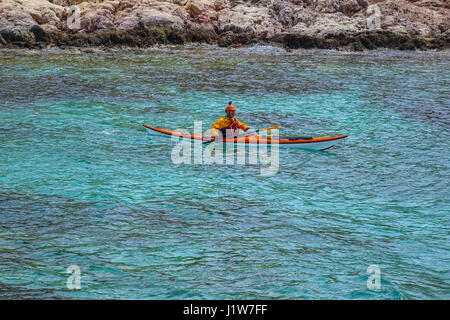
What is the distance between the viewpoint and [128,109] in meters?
21.8

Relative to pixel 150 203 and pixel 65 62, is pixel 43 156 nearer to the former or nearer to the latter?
pixel 150 203

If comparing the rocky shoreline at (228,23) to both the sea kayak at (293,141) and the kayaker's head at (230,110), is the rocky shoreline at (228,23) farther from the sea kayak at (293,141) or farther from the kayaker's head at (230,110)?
the sea kayak at (293,141)

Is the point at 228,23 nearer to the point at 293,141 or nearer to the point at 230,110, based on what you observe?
the point at 230,110

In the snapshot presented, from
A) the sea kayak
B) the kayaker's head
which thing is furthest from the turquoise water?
the kayaker's head

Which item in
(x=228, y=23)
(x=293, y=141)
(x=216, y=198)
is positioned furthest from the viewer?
(x=228, y=23)

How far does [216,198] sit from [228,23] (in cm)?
3168

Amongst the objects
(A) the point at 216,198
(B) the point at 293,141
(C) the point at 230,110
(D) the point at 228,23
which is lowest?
(A) the point at 216,198

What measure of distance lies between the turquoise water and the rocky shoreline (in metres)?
11.8

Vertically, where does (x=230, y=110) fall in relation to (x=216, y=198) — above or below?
above

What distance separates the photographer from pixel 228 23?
4197 cm

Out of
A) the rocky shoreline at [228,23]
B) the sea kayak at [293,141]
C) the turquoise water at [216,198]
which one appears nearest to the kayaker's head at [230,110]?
the sea kayak at [293,141]

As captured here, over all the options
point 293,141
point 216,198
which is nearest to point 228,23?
point 293,141

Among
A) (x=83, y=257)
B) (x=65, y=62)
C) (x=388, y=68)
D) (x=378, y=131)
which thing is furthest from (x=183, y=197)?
(x=388, y=68)

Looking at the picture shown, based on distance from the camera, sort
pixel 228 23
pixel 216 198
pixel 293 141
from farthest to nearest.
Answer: pixel 228 23, pixel 293 141, pixel 216 198
